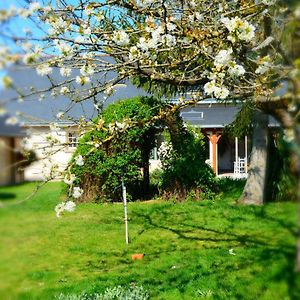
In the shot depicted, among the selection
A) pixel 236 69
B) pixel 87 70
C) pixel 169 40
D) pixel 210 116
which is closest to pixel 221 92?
pixel 236 69

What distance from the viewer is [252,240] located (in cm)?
393

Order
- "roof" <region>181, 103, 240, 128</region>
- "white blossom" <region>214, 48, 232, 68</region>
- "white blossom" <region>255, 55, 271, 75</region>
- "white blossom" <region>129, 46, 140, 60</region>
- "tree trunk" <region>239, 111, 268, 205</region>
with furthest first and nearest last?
"roof" <region>181, 103, 240, 128</region> < "white blossom" <region>129, 46, 140, 60</region> < "white blossom" <region>214, 48, 232, 68</region> < "white blossom" <region>255, 55, 271, 75</region> < "tree trunk" <region>239, 111, 268, 205</region>

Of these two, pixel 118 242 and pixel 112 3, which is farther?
pixel 118 242

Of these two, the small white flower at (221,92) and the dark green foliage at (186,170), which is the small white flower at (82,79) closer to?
the small white flower at (221,92)

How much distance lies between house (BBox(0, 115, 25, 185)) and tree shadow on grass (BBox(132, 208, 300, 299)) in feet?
1.61

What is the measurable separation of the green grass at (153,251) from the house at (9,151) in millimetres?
22

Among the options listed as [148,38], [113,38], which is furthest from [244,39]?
[113,38]

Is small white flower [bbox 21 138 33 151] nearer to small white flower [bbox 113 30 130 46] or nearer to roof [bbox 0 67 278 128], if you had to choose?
roof [bbox 0 67 278 128]

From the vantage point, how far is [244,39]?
300 cm

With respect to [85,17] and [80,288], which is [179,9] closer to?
[85,17]

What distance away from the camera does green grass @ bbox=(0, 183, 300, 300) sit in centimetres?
90

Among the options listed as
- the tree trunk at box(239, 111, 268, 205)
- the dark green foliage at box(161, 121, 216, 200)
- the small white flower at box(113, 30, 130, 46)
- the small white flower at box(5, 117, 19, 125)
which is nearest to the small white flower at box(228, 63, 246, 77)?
the tree trunk at box(239, 111, 268, 205)

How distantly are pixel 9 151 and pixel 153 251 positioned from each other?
18.3 ft

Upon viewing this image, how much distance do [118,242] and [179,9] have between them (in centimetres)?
398
